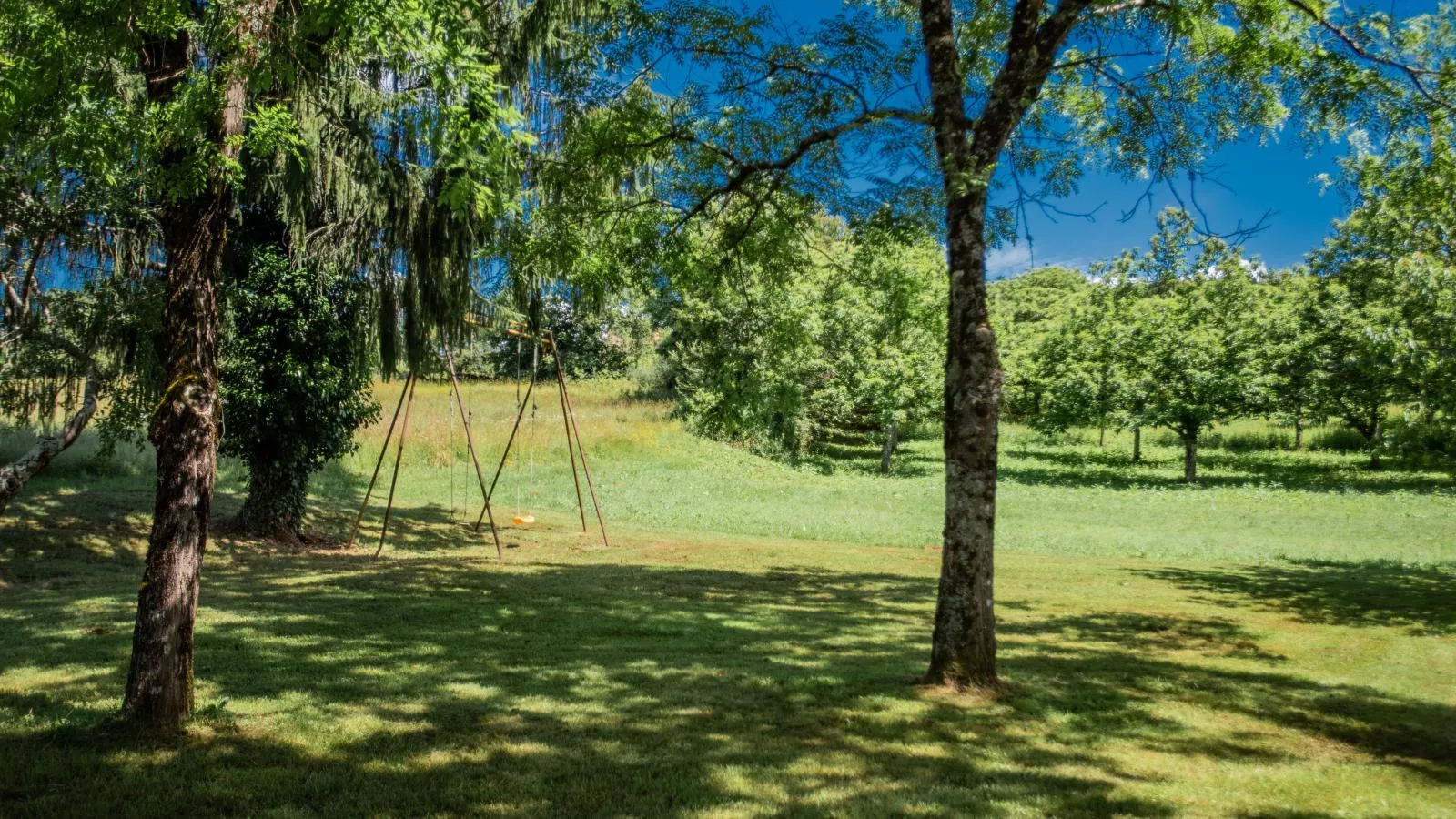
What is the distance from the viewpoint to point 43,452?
11.0 meters

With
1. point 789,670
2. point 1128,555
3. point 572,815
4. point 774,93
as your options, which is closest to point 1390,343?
point 1128,555

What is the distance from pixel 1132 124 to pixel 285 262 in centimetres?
1244

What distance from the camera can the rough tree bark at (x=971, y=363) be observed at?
243 inches

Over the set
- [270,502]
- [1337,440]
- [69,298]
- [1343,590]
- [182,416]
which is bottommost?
[1343,590]

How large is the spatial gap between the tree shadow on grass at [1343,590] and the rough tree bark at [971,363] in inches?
273

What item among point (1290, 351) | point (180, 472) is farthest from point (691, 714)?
point (1290, 351)

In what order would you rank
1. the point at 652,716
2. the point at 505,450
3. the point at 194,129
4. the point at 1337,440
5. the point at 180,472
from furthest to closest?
the point at 1337,440 → the point at 505,450 → the point at 652,716 → the point at 180,472 → the point at 194,129

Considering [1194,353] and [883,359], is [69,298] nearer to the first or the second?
[883,359]

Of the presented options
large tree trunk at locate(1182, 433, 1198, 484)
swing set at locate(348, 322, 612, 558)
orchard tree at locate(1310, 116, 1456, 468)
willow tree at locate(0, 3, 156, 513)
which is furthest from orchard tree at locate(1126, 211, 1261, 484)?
willow tree at locate(0, 3, 156, 513)

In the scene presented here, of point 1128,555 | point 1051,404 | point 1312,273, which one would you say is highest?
point 1312,273

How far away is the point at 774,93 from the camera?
8695mm

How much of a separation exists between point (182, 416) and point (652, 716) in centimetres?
319

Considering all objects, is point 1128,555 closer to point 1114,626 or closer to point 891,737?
point 1114,626

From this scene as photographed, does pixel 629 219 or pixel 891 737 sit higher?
pixel 629 219
